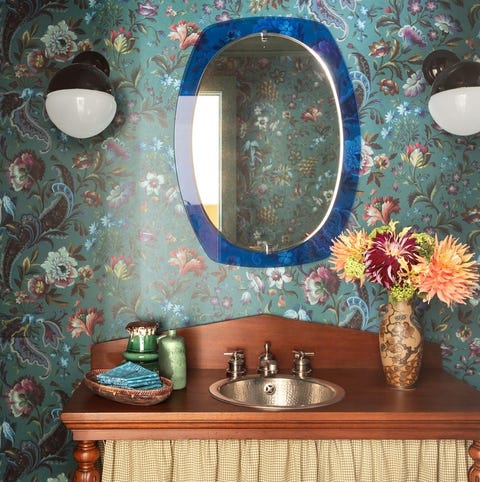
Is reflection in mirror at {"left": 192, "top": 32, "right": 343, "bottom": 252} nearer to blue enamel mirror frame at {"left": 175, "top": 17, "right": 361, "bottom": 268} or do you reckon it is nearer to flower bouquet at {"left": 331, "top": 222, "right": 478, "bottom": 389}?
blue enamel mirror frame at {"left": 175, "top": 17, "right": 361, "bottom": 268}

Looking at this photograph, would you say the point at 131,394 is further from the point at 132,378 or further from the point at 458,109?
the point at 458,109

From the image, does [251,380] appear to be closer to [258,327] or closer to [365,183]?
[258,327]

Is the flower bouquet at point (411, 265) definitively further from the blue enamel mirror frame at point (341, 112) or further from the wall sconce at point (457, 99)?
the wall sconce at point (457, 99)

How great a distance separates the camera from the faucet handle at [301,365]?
1.92m

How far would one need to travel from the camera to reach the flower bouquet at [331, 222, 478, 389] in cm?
172

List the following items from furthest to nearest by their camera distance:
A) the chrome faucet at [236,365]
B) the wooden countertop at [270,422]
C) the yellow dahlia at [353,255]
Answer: the chrome faucet at [236,365], the yellow dahlia at [353,255], the wooden countertop at [270,422]

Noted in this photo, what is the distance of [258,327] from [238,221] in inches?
15.0

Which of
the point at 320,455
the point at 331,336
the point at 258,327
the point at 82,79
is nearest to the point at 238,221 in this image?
the point at 258,327

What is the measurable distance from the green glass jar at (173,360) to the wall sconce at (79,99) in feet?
2.41

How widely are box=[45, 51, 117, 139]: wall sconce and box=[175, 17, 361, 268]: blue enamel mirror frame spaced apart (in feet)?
0.97

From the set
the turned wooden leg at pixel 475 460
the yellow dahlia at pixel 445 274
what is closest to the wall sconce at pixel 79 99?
the yellow dahlia at pixel 445 274

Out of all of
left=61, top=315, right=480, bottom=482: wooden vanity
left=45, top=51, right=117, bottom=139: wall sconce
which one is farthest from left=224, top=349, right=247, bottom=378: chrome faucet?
left=45, top=51, right=117, bottom=139: wall sconce

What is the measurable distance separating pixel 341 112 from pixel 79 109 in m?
0.90

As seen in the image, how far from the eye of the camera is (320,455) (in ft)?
5.50
